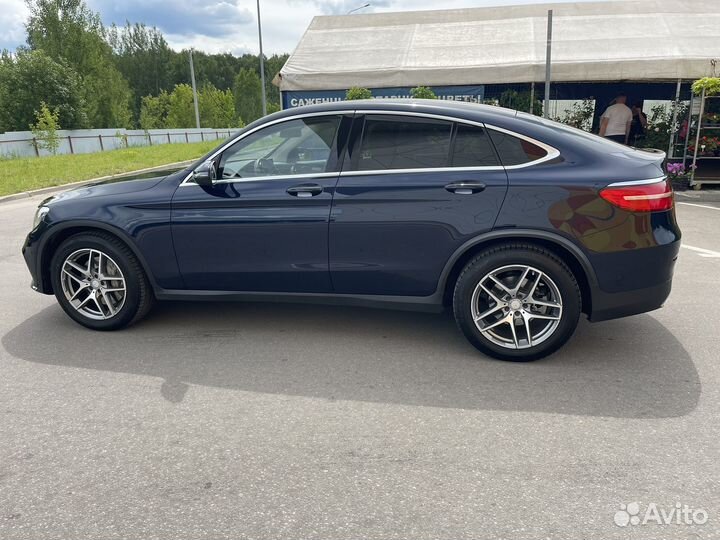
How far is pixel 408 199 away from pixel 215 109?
60.3 meters

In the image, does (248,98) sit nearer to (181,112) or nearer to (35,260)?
(181,112)

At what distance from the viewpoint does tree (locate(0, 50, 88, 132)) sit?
38.0 m

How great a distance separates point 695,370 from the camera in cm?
348

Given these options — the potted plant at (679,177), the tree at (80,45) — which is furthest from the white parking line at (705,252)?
the tree at (80,45)

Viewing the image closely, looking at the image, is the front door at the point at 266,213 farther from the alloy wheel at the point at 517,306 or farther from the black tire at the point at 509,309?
the alloy wheel at the point at 517,306

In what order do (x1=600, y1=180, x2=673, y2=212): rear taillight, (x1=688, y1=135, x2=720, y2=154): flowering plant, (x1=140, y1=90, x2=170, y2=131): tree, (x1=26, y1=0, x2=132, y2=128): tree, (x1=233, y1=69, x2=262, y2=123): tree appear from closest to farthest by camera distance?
(x1=600, y1=180, x2=673, y2=212): rear taillight
(x1=688, y1=135, x2=720, y2=154): flowering plant
(x1=26, y1=0, x2=132, y2=128): tree
(x1=140, y1=90, x2=170, y2=131): tree
(x1=233, y1=69, x2=262, y2=123): tree

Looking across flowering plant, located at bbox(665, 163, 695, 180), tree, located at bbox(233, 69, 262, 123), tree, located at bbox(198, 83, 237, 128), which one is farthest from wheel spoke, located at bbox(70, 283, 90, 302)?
tree, located at bbox(233, 69, 262, 123)

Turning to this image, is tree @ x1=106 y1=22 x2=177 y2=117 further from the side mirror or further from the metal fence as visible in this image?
the side mirror

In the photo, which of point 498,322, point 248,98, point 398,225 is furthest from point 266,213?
point 248,98

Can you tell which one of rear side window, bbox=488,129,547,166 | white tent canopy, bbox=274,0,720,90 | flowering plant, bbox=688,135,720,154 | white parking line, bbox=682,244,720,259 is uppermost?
white tent canopy, bbox=274,0,720,90

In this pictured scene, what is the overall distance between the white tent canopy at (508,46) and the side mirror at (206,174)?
11.1 metres

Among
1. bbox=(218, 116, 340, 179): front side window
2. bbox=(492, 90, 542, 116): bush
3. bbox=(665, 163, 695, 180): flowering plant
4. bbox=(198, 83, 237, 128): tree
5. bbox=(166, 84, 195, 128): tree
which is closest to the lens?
bbox=(218, 116, 340, 179): front side window

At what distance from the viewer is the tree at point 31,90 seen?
125 feet

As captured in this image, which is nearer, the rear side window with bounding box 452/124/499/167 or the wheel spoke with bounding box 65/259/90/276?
the rear side window with bounding box 452/124/499/167
